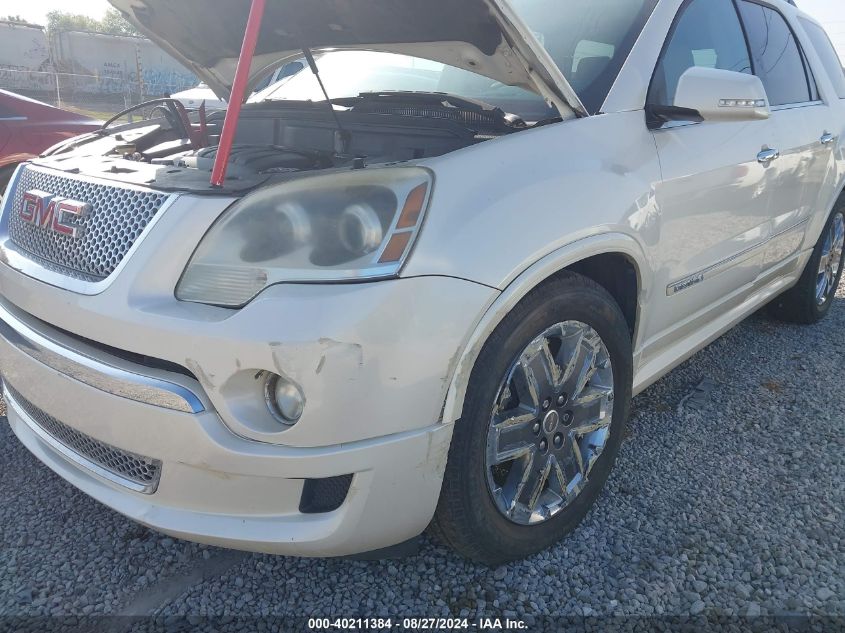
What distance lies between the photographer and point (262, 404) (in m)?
1.60

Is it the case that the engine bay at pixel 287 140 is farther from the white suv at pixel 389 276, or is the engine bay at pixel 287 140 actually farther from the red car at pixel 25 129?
the red car at pixel 25 129

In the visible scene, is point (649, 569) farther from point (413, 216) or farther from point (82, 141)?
point (82, 141)

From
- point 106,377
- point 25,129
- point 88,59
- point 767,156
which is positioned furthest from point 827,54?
point 88,59

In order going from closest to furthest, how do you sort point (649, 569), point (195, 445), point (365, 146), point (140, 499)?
point (195, 445) < point (140, 499) < point (649, 569) < point (365, 146)

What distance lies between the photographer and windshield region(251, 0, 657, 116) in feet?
7.76

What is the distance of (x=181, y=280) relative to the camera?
167cm

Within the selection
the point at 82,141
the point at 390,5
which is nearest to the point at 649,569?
the point at 390,5

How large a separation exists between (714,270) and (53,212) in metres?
2.40

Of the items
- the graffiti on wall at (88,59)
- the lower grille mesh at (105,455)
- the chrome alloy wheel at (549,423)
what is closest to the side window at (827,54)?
the chrome alloy wheel at (549,423)

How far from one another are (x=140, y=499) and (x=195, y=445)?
31cm

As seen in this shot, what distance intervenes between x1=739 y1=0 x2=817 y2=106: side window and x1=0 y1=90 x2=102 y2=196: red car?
4.90 m

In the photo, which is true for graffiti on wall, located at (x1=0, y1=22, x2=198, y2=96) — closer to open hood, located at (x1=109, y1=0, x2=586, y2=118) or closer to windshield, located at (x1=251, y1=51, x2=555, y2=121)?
windshield, located at (x1=251, y1=51, x2=555, y2=121)

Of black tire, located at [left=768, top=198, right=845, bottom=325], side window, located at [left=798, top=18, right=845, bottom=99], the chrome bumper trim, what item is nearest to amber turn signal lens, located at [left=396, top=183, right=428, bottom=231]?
the chrome bumper trim

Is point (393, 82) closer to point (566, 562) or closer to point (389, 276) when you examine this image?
point (389, 276)
